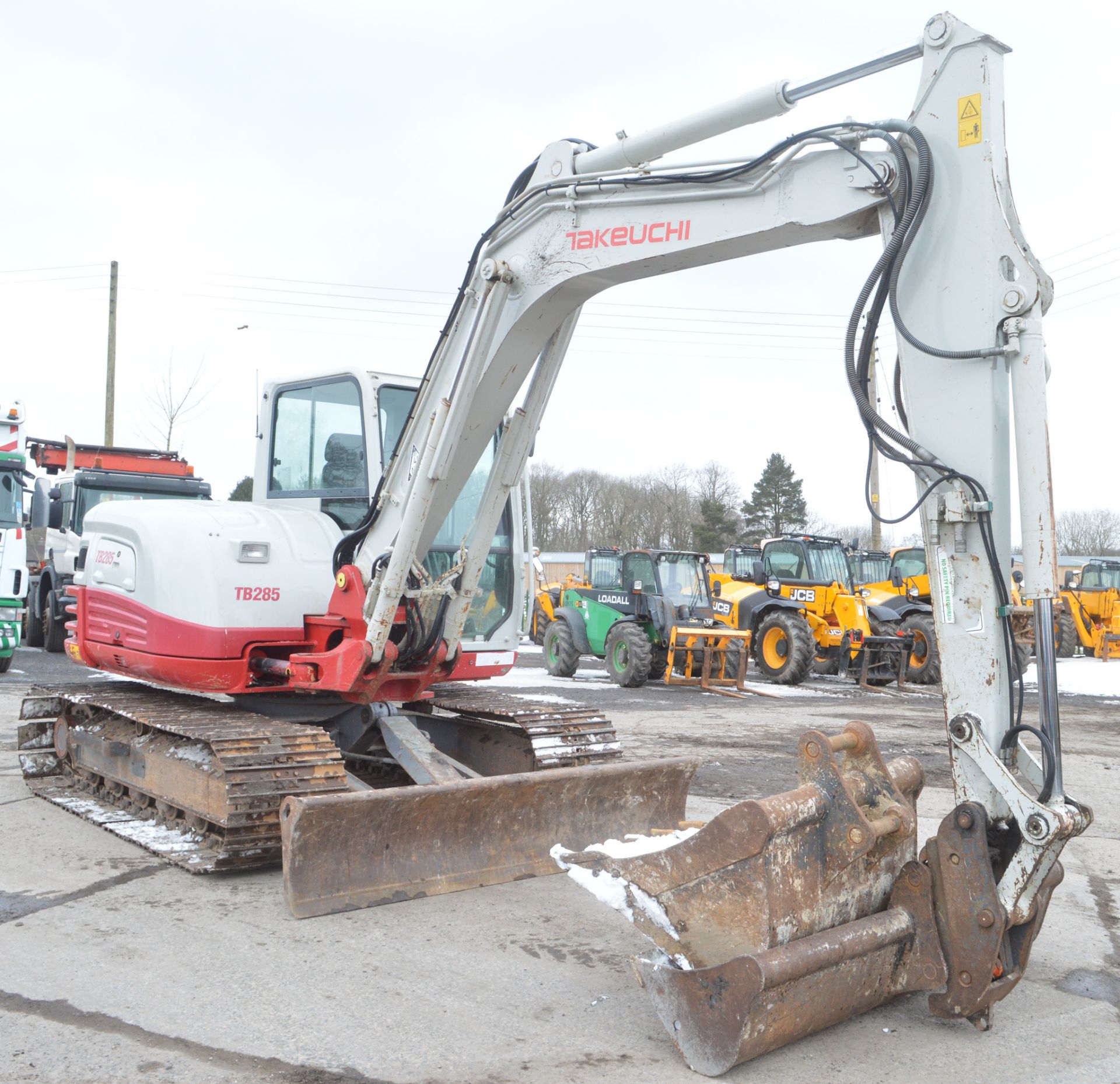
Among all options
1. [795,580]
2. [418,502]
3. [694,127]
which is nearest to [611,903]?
[418,502]

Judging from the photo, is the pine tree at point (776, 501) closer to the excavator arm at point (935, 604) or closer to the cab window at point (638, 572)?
the cab window at point (638, 572)

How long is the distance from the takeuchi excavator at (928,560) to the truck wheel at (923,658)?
1307 cm

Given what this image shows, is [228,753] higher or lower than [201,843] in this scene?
higher

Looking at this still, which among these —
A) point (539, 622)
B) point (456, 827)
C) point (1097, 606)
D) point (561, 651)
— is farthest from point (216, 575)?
point (1097, 606)

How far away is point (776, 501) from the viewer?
5759 cm

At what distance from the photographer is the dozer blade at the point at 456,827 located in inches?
192

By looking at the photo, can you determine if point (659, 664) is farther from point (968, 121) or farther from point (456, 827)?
point (968, 121)

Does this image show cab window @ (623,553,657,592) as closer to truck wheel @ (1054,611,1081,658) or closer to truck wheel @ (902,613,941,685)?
truck wheel @ (902,613,941,685)

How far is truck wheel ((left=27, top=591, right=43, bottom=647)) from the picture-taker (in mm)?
18547

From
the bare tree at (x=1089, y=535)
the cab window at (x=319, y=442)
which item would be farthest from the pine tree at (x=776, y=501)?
the cab window at (x=319, y=442)

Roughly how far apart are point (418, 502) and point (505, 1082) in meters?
2.99

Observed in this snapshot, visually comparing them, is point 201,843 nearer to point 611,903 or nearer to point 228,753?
point 228,753

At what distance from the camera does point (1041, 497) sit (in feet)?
12.4

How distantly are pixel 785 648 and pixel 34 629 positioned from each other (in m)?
12.5
